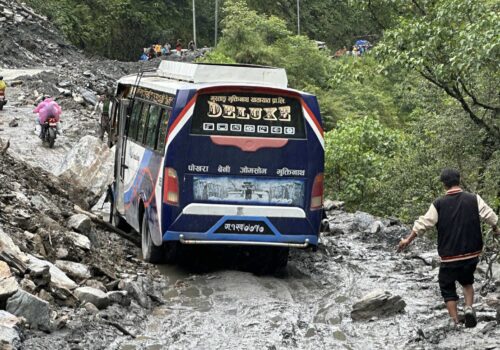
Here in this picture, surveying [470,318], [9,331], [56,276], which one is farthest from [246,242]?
[9,331]

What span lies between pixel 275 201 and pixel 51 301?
373cm

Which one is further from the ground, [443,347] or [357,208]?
[443,347]

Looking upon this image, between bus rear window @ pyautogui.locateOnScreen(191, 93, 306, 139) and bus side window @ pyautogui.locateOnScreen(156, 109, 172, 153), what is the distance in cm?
52

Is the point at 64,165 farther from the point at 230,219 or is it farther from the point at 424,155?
the point at 424,155

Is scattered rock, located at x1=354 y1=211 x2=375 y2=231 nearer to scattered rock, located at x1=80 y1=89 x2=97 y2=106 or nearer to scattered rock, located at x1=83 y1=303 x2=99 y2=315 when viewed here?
scattered rock, located at x1=83 y1=303 x2=99 y2=315

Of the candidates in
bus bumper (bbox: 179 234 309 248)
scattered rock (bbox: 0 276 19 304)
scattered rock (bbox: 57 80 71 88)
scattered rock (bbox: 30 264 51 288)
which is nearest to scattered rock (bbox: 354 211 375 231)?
bus bumper (bbox: 179 234 309 248)

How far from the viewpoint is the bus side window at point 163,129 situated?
12016 millimetres

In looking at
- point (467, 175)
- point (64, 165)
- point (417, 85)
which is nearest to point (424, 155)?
point (467, 175)

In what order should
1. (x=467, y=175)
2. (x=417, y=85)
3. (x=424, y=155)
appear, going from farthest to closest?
(x=417, y=85)
(x=424, y=155)
(x=467, y=175)

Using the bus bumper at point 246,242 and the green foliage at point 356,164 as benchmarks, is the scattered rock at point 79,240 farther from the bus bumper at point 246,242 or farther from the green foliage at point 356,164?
the green foliage at point 356,164

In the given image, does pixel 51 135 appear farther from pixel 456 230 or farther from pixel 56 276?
pixel 456 230

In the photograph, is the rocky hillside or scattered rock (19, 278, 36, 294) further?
scattered rock (19, 278, 36, 294)

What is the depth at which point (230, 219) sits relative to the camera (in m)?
11.8

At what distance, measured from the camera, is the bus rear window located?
11789mm
